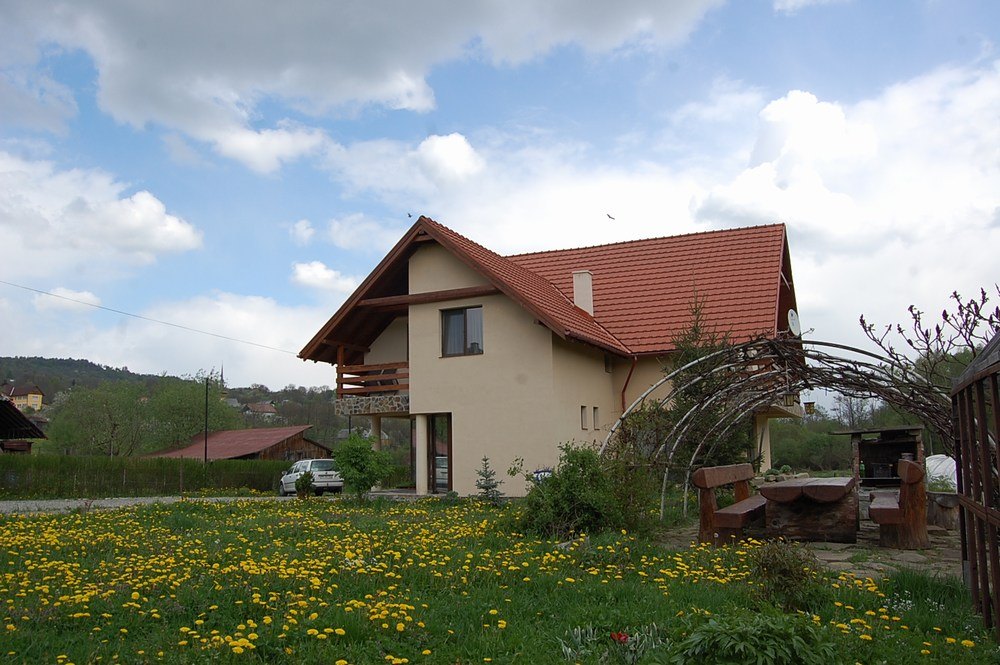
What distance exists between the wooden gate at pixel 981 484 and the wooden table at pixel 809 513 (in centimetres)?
299

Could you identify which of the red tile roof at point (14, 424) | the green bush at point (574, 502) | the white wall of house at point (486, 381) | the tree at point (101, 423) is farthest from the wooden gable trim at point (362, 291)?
the tree at point (101, 423)

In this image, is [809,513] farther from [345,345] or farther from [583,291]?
[345,345]

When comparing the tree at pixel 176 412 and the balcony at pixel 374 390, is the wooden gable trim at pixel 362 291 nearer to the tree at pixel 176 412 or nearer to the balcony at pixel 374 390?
the balcony at pixel 374 390

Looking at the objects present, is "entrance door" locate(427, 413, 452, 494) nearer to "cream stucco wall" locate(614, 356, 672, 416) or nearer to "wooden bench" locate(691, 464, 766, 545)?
"cream stucco wall" locate(614, 356, 672, 416)

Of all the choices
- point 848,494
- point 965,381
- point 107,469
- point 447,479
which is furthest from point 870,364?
point 107,469

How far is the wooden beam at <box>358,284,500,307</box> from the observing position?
20125 mm

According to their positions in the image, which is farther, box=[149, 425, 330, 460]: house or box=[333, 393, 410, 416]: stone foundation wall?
box=[149, 425, 330, 460]: house

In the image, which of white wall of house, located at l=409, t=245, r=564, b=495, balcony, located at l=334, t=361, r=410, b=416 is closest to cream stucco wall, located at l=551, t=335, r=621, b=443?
white wall of house, located at l=409, t=245, r=564, b=495

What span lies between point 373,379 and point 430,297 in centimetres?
307

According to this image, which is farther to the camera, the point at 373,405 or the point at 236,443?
the point at 236,443

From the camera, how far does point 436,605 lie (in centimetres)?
671

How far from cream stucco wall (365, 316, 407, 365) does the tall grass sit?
1288 centimetres

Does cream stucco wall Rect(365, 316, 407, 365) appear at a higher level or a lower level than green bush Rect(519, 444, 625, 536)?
higher

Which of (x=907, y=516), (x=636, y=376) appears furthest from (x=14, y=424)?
(x=907, y=516)
